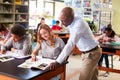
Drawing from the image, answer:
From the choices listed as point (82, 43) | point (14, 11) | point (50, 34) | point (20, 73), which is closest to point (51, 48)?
point (50, 34)

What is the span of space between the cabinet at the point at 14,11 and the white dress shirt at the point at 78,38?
5.34 meters

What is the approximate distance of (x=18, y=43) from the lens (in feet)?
10.1

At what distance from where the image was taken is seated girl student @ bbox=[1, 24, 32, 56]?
291cm

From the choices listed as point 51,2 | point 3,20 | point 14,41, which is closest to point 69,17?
point 14,41

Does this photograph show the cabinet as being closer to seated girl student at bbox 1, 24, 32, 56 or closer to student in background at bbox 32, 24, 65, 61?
seated girl student at bbox 1, 24, 32, 56

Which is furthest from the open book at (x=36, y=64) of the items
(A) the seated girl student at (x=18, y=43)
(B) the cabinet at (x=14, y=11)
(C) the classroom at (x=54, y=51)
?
(B) the cabinet at (x=14, y=11)

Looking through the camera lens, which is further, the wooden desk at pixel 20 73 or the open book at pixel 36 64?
the open book at pixel 36 64

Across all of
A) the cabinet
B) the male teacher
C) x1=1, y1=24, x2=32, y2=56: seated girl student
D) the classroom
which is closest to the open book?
the classroom

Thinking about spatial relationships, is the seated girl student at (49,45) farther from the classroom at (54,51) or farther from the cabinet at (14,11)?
the cabinet at (14,11)

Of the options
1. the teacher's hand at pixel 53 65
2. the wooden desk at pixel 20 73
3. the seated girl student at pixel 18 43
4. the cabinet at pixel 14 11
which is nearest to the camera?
the wooden desk at pixel 20 73

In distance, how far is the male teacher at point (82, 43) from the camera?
216 centimetres

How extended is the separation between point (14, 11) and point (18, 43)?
4780 millimetres

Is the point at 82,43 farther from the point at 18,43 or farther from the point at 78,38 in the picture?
the point at 18,43

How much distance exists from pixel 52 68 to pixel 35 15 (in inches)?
319
